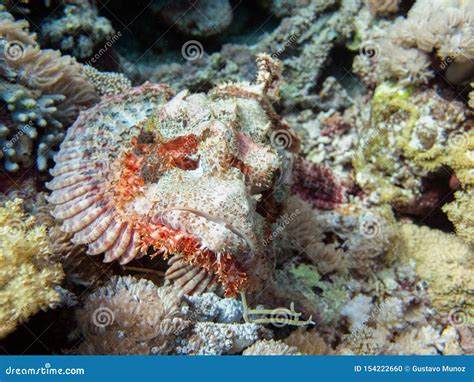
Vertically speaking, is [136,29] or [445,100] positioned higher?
[445,100]

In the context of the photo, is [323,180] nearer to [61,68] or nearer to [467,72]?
[467,72]

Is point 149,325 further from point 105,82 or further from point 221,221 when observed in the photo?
point 105,82

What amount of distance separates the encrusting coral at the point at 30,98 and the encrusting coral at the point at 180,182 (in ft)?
0.78

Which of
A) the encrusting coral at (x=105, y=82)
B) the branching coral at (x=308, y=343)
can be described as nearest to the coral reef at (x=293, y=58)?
the encrusting coral at (x=105, y=82)

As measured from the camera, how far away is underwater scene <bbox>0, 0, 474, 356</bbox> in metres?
2.88

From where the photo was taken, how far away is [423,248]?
15.8 ft

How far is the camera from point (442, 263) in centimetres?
462

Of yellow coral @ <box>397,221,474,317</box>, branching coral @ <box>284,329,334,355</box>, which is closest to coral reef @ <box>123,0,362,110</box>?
yellow coral @ <box>397,221,474,317</box>

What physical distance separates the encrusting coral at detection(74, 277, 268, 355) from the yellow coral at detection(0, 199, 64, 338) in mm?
419

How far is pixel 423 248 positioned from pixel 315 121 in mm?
2411

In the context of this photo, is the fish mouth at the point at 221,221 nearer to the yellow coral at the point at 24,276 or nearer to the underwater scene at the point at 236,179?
the underwater scene at the point at 236,179

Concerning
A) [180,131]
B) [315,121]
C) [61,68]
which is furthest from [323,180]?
[61,68]

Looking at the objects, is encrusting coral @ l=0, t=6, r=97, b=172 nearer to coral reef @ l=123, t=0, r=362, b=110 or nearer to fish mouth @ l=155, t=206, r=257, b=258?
fish mouth @ l=155, t=206, r=257, b=258

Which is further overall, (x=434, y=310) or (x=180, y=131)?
(x=434, y=310)
